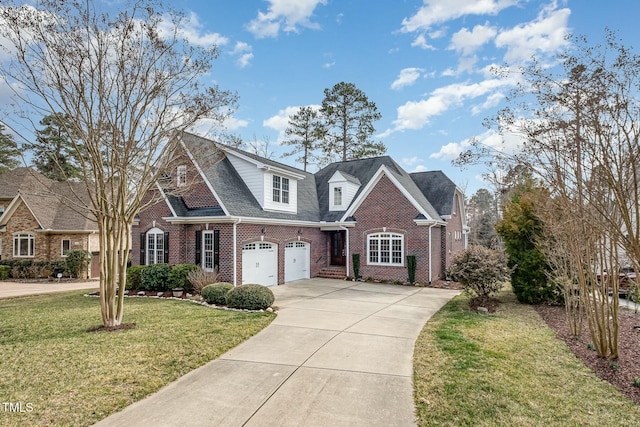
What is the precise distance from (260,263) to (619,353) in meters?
12.4

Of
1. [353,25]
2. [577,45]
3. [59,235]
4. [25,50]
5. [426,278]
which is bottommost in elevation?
[426,278]

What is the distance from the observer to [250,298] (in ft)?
35.2

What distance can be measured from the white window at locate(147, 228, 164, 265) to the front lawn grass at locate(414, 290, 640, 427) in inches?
485

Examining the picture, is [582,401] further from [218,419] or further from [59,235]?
[59,235]

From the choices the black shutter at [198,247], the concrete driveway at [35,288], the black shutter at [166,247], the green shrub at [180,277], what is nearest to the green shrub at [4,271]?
the concrete driveway at [35,288]

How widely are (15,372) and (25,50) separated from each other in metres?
7.15

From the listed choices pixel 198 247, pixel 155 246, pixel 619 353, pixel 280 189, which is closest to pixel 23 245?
pixel 155 246

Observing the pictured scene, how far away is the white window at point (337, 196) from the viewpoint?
21.0m

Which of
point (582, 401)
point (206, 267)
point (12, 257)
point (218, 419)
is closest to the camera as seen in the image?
point (218, 419)

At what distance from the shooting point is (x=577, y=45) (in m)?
5.52

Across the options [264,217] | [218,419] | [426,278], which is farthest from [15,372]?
[426,278]

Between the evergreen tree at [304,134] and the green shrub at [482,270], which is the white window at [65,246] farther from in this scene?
the green shrub at [482,270]

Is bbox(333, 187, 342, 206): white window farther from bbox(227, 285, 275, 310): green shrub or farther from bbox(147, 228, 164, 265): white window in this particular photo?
bbox(227, 285, 275, 310): green shrub

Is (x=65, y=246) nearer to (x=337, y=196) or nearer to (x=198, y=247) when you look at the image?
(x=198, y=247)
